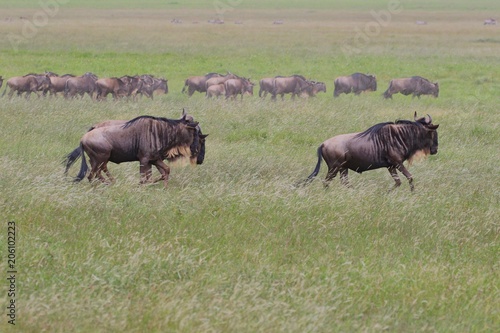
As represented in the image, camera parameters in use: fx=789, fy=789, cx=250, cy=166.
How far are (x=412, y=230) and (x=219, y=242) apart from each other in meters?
2.09

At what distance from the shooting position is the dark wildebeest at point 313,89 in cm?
2752

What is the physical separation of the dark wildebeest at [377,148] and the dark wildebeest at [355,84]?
17.9 m

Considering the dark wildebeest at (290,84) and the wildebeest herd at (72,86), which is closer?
the wildebeest herd at (72,86)

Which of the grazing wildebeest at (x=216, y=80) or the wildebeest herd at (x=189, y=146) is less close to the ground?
the wildebeest herd at (x=189, y=146)

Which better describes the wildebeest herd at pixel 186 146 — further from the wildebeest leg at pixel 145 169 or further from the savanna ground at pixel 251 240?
the savanna ground at pixel 251 240

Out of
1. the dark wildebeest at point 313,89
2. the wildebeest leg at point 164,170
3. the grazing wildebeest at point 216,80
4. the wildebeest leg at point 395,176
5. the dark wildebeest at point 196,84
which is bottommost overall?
the dark wildebeest at point 313,89

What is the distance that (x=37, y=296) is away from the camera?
228 inches

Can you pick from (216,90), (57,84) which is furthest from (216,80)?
(57,84)

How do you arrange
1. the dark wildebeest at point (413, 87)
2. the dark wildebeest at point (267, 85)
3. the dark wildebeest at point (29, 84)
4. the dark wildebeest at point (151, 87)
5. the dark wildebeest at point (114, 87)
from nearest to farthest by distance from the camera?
1. the dark wildebeest at point (29, 84)
2. the dark wildebeest at point (114, 87)
3. the dark wildebeest at point (151, 87)
4. the dark wildebeest at point (413, 87)
5. the dark wildebeest at point (267, 85)

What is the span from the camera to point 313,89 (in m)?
28.2

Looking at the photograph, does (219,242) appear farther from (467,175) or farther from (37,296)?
(467,175)

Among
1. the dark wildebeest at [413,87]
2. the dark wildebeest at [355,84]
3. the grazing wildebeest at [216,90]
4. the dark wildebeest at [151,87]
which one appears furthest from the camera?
the dark wildebeest at [355,84]

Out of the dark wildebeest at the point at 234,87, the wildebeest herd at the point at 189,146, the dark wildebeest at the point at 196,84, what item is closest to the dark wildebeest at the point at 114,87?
the dark wildebeest at the point at 196,84

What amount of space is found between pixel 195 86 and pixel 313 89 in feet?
13.8
